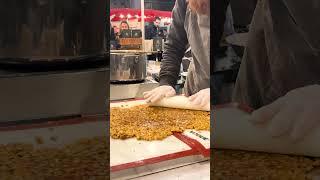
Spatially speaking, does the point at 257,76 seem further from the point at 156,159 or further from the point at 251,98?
the point at 156,159

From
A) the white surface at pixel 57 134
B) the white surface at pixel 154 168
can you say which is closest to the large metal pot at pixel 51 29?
the white surface at pixel 57 134

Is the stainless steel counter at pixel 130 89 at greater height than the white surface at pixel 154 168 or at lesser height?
greater

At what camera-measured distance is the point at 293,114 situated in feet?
2.65

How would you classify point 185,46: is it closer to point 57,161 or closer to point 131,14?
point 131,14

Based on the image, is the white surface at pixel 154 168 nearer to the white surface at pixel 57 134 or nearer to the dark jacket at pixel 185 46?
the white surface at pixel 57 134

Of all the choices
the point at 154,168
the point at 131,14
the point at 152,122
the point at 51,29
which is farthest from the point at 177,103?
the point at 131,14

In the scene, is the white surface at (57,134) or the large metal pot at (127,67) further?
the large metal pot at (127,67)

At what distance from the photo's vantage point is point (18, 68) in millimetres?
765

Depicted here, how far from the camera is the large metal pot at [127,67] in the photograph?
249 cm

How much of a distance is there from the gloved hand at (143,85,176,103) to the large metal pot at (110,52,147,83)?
1.36ft

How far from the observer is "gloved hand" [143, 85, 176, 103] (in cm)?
211

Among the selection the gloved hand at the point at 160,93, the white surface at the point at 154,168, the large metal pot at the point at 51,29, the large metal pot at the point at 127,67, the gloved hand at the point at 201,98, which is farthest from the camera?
the large metal pot at the point at 127,67

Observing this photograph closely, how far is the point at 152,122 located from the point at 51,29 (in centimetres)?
115

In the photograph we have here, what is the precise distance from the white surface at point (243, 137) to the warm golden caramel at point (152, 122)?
0.79 meters
